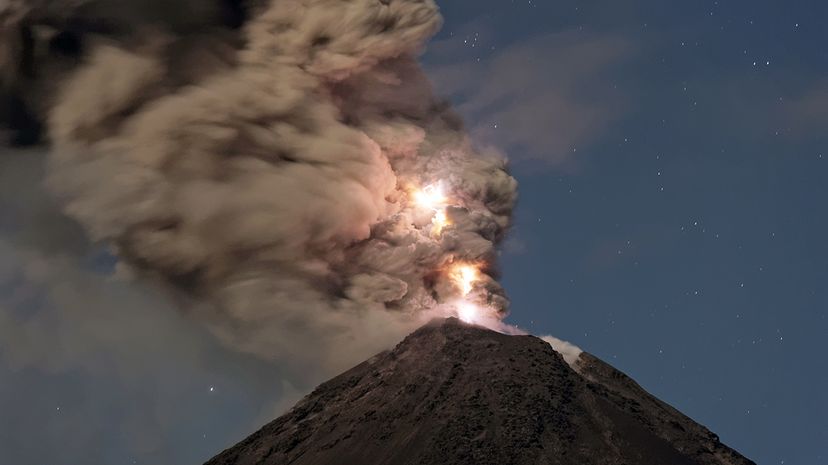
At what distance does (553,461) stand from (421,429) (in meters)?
10.5

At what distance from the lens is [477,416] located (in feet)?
262

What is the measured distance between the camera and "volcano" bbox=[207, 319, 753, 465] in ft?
250

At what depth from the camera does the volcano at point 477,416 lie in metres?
76.3

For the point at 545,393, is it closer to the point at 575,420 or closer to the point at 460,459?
the point at 575,420

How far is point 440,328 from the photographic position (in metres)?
92.1

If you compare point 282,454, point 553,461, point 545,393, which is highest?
point 545,393

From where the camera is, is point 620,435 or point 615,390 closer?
point 620,435

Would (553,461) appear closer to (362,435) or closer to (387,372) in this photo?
(362,435)

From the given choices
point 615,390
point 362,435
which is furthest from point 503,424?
point 615,390

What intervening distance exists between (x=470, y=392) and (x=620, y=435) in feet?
37.4

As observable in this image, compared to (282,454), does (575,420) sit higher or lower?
higher

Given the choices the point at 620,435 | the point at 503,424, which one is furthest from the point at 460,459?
the point at 620,435

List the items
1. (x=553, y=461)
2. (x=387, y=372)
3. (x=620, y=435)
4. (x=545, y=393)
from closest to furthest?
(x=553, y=461) → (x=620, y=435) → (x=545, y=393) → (x=387, y=372)

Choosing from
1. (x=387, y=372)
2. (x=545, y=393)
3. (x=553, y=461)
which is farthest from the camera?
(x=387, y=372)
